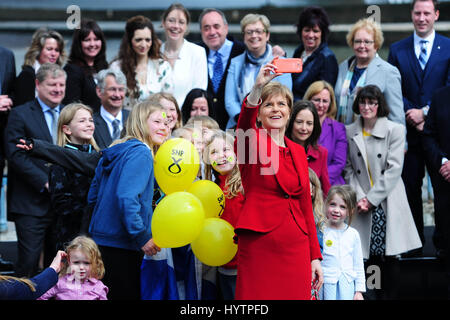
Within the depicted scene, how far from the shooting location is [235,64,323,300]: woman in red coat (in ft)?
12.5

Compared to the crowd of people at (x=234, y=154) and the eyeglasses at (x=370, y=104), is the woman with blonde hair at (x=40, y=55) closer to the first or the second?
the crowd of people at (x=234, y=154)

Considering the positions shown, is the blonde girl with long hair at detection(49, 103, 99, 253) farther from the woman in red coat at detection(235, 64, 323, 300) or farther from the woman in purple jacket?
the woman in purple jacket

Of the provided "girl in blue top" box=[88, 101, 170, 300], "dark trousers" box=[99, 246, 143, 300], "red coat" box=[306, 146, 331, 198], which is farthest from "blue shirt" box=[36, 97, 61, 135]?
"red coat" box=[306, 146, 331, 198]

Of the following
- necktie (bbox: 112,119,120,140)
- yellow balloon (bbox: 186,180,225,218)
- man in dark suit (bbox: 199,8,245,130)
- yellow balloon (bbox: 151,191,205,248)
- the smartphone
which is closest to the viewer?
the smartphone

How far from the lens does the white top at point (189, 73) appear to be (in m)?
6.40

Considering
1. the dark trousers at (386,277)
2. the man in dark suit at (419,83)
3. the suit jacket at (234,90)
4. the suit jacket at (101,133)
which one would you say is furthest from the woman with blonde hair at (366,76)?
the suit jacket at (101,133)

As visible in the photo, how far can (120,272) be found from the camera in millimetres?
4402

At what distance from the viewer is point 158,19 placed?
10930 millimetres

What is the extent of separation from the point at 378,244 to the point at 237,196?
1.76 m

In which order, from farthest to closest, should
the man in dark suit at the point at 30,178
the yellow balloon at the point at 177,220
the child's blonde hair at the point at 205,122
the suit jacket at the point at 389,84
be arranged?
the suit jacket at the point at 389,84, the man in dark suit at the point at 30,178, the child's blonde hair at the point at 205,122, the yellow balloon at the point at 177,220

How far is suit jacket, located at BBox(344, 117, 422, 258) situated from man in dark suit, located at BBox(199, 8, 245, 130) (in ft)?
4.12

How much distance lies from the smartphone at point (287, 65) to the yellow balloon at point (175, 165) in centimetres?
111

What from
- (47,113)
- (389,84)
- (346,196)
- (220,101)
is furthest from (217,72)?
(346,196)
